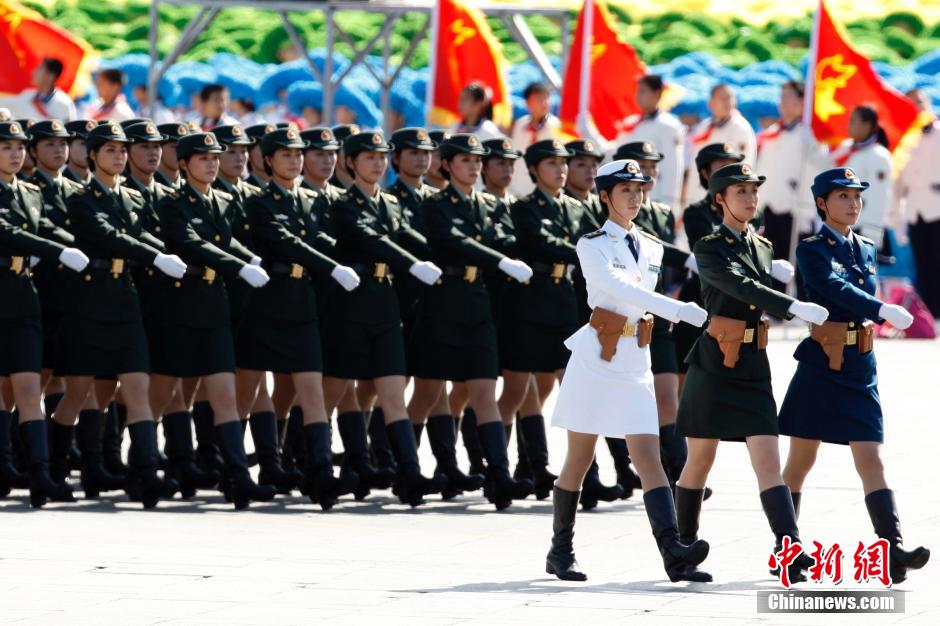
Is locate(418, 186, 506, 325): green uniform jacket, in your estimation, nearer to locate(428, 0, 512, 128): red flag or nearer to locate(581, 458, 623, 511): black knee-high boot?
locate(581, 458, 623, 511): black knee-high boot

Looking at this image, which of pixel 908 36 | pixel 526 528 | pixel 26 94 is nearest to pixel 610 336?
pixel 526 528

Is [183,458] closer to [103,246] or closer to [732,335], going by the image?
[103,246]

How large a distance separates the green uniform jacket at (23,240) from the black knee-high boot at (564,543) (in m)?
2.92

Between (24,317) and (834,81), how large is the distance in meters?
9.57

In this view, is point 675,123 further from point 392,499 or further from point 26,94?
point 392,499

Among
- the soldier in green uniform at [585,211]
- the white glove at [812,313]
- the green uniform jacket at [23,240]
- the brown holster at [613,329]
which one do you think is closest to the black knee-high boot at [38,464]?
the green uniform jacket at [23,240]

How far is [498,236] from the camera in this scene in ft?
36.4

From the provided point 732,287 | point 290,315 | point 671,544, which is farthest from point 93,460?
point 732,287

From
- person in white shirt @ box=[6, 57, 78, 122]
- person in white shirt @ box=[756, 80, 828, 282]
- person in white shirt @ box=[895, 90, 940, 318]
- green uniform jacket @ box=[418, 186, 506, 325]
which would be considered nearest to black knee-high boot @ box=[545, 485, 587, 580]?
green uniform jacket @ box=[418, 186, 506, 325]

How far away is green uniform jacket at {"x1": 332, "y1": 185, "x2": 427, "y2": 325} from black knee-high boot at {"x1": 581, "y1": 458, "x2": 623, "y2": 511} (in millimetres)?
1192

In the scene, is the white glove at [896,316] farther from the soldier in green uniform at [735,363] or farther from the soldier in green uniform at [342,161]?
the soldier in green uniform at [342,161]

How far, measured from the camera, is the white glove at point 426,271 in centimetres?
1052

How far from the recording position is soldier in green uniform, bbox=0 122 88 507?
34.8 ft

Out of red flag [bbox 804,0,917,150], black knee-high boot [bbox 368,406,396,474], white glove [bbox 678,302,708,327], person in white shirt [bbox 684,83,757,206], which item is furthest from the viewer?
person in white shirt [bbox 684,83,757,206]
